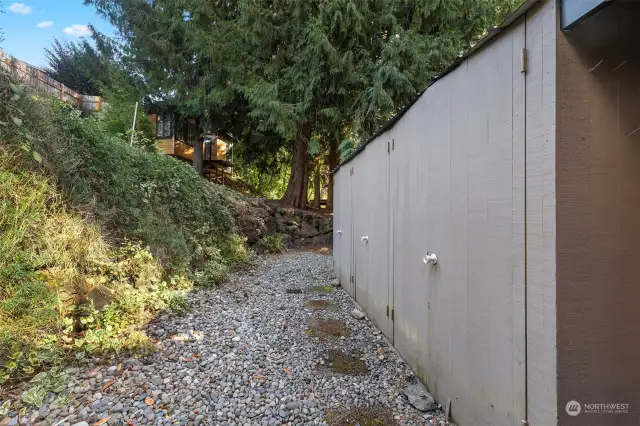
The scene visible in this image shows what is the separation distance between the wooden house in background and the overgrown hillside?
1075 cm

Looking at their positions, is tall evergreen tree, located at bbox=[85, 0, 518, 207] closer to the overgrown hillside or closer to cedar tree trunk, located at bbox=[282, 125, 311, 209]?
cedar tree trunk, located at bbox=[282, 125, 311, 209]

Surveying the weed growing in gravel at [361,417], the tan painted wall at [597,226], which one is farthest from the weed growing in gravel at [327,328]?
the tan painted wall at [597,226]

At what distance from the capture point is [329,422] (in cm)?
230

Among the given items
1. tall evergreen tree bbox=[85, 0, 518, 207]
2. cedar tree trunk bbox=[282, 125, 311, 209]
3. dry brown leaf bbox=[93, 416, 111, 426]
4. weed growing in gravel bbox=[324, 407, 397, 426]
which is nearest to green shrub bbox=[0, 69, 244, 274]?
dry brown leaf bbox=[93, 416, 111, 426]

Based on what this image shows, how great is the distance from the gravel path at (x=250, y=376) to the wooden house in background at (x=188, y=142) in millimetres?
12772

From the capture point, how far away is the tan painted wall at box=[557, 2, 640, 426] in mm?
1296

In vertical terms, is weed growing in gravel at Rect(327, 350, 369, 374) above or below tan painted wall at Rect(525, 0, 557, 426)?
below

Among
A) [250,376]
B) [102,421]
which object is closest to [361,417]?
[250,376]

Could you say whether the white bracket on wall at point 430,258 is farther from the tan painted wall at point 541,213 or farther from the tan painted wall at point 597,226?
the tan painted wall at point 597,226

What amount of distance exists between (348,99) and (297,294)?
23.8ft

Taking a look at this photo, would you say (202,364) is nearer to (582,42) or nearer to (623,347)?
(623,347)

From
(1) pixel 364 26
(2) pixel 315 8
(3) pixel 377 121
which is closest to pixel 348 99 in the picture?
(3) pixel 377 121

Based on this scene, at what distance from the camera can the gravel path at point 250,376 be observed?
2330mm

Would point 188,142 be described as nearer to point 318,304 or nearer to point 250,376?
point 318,304
